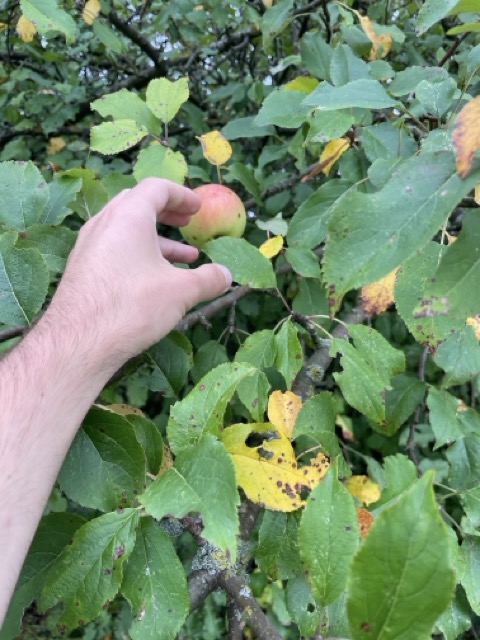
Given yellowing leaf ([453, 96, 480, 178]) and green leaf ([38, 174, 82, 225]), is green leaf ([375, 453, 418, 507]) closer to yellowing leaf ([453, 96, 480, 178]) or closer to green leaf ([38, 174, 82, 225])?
yellowing leaf ([453, 96, 480, 178])

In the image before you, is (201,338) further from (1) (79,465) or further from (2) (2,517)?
(2) (2,517)

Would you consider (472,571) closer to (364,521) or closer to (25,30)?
(364,521)

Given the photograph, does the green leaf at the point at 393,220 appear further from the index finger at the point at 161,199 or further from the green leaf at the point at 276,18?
the green leaf at the point at 276,18

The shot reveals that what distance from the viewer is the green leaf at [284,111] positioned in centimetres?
99

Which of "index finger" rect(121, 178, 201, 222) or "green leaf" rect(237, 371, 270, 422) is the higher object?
"index finger" rect(121, 178, 201, 222)

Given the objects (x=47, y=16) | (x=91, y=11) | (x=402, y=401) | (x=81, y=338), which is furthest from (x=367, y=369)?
(x=91, y=11)

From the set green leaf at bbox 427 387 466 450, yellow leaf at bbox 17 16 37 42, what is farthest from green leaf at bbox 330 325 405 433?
yellow leaf at bbox 17 16 37 42

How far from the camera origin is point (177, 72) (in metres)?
1.89

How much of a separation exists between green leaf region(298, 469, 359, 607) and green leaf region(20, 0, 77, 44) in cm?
104

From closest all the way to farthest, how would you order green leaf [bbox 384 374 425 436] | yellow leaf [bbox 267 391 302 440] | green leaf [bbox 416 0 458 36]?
green leaf [bbox 416 0 458 36]
yellow leaf [bbox 267 391 302 440]
green leaf [bbox 384 374 425 436]

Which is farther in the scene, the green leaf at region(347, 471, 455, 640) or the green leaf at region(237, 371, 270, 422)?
the green leaf at region(237, 371, 270, 422)

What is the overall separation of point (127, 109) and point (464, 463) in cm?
91

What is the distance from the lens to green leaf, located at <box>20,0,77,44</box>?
106cm

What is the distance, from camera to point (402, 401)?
3.40ft
